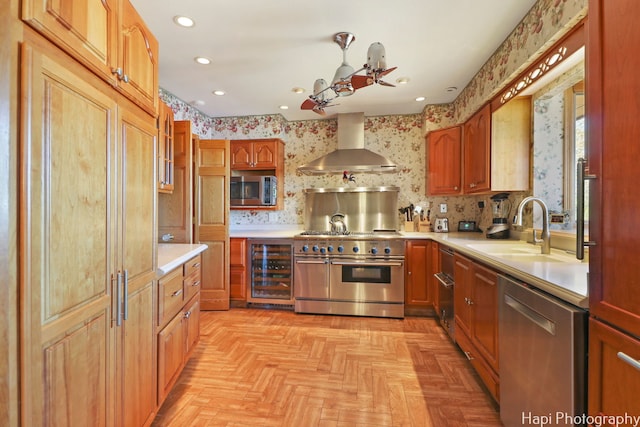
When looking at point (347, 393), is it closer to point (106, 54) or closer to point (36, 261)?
point (36, 261)

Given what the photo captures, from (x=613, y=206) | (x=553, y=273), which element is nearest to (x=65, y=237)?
(x=613, y=206)

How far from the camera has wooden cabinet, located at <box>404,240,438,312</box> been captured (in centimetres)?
319

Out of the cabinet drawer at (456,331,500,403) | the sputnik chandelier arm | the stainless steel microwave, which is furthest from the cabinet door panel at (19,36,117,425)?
the stainless steel microwave

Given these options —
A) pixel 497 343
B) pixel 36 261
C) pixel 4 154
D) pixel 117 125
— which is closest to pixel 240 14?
pixel 117 125

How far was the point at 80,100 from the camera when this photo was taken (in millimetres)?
962

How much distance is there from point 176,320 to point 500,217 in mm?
2970

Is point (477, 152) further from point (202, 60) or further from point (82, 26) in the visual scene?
point (82, 26)

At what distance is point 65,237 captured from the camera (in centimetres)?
90

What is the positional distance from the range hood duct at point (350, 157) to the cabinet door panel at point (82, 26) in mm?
2579

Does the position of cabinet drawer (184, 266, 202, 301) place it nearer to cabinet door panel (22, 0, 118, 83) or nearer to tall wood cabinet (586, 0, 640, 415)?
cabinet door panel (22, 0, 118, 83)

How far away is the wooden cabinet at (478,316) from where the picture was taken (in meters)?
1.74

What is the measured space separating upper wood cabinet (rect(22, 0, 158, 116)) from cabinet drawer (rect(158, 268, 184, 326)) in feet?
3.10

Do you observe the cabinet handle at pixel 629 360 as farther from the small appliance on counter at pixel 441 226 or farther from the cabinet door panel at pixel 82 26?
the small appliance on counter at pixel 441 226

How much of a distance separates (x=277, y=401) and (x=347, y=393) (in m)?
0.46
